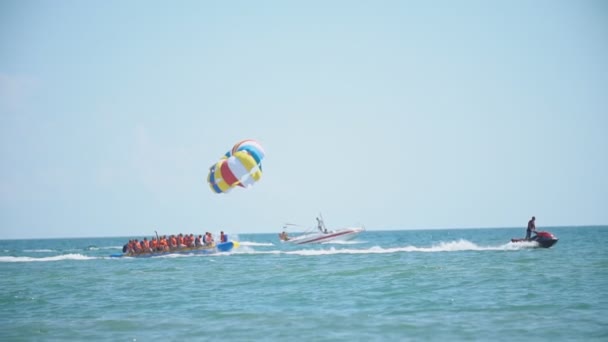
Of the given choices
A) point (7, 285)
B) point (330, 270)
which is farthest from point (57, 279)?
point (330, 270)

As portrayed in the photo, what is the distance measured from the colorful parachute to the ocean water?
8464 mm

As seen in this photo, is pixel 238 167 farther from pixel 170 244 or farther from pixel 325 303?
pixel 325 303

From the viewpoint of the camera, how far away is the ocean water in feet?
39.1

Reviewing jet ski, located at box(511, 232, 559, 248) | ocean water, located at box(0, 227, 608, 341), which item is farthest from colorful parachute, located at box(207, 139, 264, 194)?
jet ski, located at box(511, 232, 559, 248)

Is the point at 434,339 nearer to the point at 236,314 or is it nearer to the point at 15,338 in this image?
the point at 236,314

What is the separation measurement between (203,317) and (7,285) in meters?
11.3

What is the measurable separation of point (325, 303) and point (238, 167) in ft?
57.8

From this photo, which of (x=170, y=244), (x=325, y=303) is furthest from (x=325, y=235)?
(x=325, y=303)

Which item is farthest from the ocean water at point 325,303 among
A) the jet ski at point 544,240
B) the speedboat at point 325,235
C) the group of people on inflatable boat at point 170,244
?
the speedboat at point 325,235

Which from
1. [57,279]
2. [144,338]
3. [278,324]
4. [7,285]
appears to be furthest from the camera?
[57,279]

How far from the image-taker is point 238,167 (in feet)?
105

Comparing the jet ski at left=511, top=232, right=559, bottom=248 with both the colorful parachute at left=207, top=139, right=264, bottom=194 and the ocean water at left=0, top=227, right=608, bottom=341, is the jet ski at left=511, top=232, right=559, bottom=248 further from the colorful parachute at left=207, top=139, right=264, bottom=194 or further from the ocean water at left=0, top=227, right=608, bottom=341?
the colorful parachute at left=207, top=139, right=264, bottom=194

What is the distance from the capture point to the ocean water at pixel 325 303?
11.9m

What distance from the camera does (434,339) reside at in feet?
36.2
